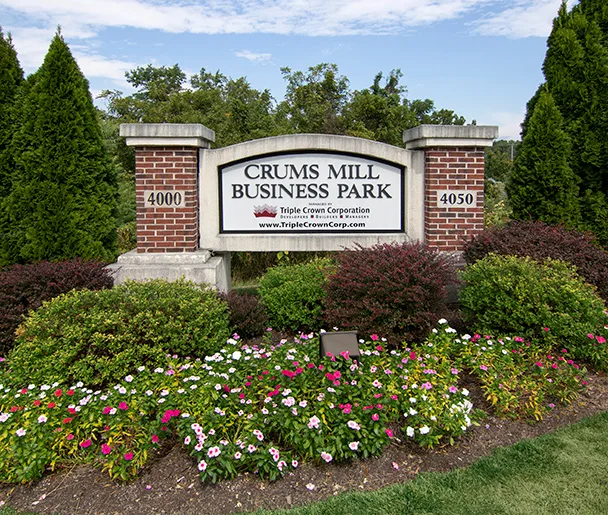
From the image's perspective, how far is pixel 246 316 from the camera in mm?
5676

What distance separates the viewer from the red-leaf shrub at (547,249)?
6.08m

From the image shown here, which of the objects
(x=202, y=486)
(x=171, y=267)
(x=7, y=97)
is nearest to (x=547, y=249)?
(x=171, y=267)

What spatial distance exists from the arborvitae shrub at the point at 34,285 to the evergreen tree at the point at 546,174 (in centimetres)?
581

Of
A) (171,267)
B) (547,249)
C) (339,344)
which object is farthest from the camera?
(171,267)

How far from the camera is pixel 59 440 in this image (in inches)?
142

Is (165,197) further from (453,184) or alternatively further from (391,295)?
(453,184)

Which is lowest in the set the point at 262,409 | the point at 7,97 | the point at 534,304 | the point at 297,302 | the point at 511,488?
the point at 511,488

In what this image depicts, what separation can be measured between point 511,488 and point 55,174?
6412 millimetres

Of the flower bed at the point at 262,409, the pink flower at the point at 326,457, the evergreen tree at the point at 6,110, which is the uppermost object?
the evergreen tree at the point at 6,110

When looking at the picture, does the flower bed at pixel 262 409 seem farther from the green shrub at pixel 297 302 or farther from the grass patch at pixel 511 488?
the green shrub at pixel 297 302

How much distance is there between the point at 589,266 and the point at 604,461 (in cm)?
311

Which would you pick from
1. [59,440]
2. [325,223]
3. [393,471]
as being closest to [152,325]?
[59,440]

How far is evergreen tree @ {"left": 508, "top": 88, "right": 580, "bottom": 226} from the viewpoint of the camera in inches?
309

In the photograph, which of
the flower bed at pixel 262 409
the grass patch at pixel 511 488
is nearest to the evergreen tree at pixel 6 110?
the flower bed at pixel 262 409
